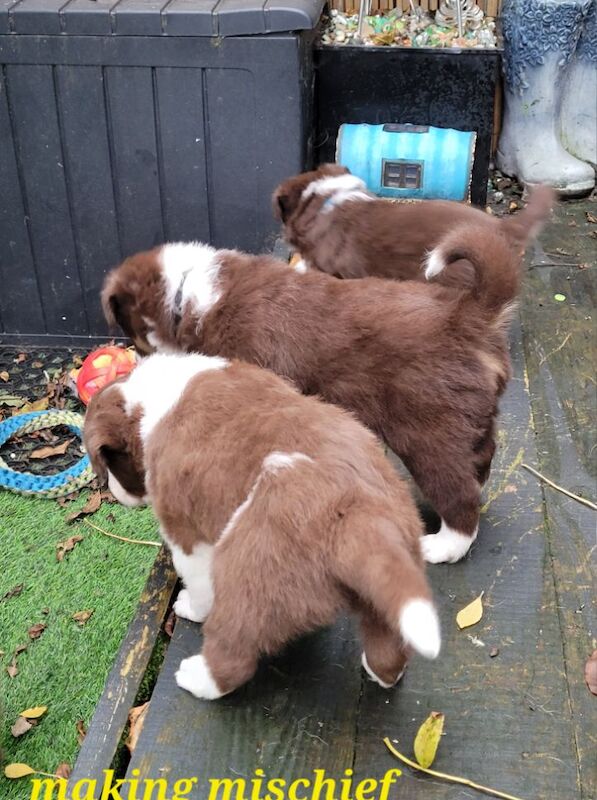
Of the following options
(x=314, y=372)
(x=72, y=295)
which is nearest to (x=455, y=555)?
(x=314, y=372)

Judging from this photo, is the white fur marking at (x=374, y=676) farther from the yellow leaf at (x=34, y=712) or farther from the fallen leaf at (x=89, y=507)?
the fallen leaf at (x=89, y=507)

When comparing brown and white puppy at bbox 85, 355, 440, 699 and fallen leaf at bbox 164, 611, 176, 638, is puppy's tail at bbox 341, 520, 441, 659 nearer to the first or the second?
brown and white puppy at bbox 85, 355, 440, 699

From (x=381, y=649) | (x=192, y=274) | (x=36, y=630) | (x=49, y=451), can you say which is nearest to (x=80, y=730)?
(x=36, y=630)

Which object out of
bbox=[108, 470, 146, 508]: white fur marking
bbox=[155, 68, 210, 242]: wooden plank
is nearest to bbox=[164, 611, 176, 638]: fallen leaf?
bbox=[108, 470, 146, 508]: white fur marking

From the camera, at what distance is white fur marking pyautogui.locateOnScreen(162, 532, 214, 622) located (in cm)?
236

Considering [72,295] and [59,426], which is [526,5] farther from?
[59,426]

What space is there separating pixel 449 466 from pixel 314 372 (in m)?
0.57

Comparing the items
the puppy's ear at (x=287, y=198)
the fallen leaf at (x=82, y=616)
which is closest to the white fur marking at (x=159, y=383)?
the fallen leaf at (x=82, y=616)

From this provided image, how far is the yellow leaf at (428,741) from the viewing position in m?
2.15

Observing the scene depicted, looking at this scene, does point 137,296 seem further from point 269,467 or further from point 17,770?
point 17,770

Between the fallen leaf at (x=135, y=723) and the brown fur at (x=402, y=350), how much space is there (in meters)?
1.15

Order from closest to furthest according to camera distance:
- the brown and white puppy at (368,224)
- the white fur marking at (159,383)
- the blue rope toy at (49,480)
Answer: the white fur marking at (159,383)
the brown and white puppy at (368,224)
the blue rope toy at (49,480)

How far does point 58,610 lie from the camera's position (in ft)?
11.6

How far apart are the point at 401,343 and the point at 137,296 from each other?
1132 millimetres
